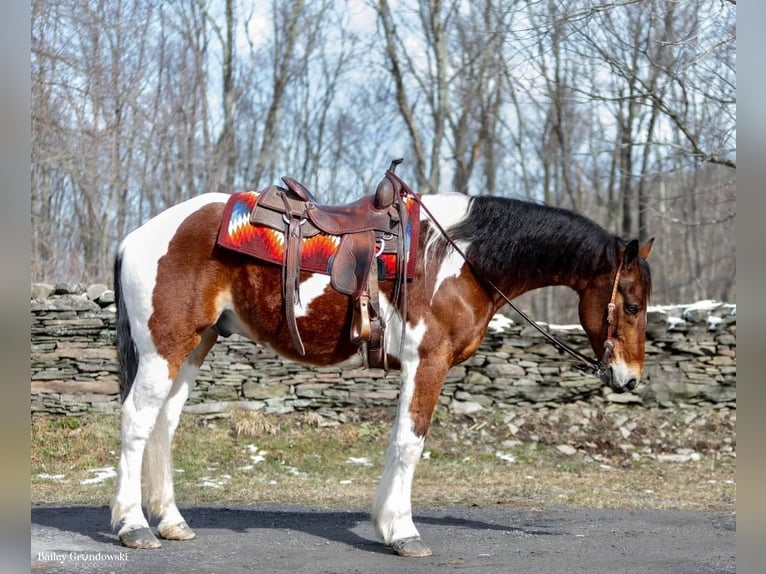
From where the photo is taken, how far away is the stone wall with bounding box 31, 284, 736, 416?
9.33 meters

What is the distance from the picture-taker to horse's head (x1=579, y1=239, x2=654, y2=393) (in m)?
4.60

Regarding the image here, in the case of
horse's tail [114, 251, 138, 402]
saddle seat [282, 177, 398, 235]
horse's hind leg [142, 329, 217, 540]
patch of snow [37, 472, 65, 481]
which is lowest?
patch of snow [37, 472, 65, 481]

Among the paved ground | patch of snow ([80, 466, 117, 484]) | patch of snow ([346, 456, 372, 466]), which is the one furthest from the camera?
patch of snow ([346, 456, 372, 466])

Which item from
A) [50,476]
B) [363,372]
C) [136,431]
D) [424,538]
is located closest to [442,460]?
[363,372]

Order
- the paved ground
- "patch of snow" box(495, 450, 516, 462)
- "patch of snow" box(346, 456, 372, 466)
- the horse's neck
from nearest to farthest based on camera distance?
the paved ground → the horse's neck → "patch of snow" box(346, 456, 372, 466) → "patch of snow" box(495, 450, 516, 462)

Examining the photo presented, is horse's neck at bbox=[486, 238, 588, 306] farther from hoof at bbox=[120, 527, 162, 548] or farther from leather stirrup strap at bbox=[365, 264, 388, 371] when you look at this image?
hoof at bbox=[120, 527, 162, 548]

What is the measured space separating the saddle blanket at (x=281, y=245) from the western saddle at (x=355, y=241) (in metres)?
0.03

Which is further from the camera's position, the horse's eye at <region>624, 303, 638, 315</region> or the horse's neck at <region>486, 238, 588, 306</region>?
the horse's neck at <region>486, 238, 588, 306</region>

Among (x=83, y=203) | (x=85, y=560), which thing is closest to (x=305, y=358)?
(x=85, y=560)

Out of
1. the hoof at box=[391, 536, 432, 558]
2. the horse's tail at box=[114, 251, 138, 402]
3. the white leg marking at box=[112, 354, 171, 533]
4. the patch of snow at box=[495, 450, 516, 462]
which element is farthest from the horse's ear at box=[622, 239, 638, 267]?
the patch of snow at box=[495, 450, 516, 462]

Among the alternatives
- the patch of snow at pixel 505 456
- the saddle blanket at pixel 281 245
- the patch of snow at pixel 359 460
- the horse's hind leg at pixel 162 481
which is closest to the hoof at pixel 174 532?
the horse's hind leg at pixel 162 481

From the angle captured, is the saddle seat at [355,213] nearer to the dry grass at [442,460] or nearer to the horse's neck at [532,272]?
the horse's neck at [532,272]

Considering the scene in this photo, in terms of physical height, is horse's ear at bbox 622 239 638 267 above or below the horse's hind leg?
above

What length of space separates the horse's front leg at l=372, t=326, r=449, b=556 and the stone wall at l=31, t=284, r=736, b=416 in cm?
499
